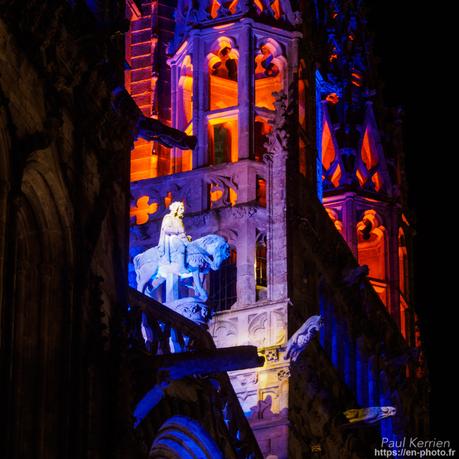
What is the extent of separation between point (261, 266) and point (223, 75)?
7.56 metres

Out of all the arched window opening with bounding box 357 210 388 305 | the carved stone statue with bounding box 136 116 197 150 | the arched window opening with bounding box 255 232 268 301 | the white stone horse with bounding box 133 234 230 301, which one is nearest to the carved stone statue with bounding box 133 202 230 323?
the white stone horse with bounding box 133 234 230 301

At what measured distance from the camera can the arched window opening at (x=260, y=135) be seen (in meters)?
43.2

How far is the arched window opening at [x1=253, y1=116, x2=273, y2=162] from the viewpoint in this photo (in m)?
43.2

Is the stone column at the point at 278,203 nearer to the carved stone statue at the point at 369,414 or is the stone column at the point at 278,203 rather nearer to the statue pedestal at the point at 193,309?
the statue pedestal at the point at 193,309

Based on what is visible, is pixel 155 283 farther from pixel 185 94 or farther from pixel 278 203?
pixel 185 94

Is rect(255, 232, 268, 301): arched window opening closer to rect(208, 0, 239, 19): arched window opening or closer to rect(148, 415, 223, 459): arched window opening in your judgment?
rect(208, 0, 239, 19): arched window opening

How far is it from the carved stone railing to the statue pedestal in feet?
12.3

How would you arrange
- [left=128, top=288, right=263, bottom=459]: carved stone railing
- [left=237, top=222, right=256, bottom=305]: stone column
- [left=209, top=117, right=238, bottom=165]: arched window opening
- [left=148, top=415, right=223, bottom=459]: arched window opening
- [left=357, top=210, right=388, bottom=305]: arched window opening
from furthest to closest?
1. [left=357, top=210, right=388, bottom=305]: arched window opening
2. [left=209, top=117, right=238, bottom=165]: arched window opening
3. [left=237, top=222, right=256, bottom=305]: stone column
4. [left=148, top=415, right=223, bottom=459]: arched window opening
5. [left=128, top=288, right=263, bottom=459]: carved stone railing

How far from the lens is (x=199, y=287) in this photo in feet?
116

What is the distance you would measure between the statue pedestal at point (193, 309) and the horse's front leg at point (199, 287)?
236mm

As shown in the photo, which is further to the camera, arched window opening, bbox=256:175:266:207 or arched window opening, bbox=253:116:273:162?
Answer: arched window opening, bbox=253:116:273:162

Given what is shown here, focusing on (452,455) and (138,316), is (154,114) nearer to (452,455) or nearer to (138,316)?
(452,455)

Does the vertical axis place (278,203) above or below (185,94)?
below

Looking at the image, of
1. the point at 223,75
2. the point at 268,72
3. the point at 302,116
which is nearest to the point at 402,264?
the point at 302,116
